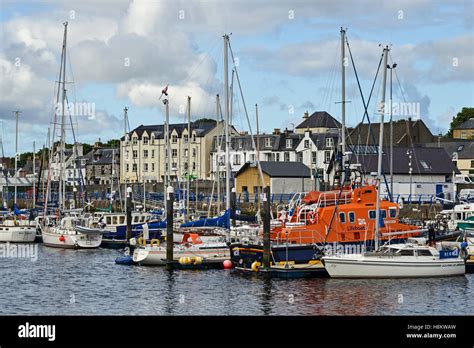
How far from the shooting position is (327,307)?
110ft

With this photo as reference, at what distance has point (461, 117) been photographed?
144125 mm

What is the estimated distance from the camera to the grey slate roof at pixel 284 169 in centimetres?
9869

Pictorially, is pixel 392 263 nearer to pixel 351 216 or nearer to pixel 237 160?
pixel 351 216

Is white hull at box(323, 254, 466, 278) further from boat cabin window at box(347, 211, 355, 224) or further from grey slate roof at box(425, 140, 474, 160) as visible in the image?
grey slate roof at box(425, 140, 474, 160)

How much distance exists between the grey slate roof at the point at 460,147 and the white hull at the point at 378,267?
7127 cm

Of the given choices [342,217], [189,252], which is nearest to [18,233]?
[189,252]

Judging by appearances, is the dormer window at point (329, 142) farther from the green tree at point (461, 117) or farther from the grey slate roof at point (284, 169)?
the green tree at point (461, 117)

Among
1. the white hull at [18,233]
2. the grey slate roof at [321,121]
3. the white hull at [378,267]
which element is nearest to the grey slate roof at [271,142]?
the grey slate roof at [321,121]

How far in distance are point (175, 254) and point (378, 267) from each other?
1229 cm

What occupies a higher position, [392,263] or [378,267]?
[392,263]

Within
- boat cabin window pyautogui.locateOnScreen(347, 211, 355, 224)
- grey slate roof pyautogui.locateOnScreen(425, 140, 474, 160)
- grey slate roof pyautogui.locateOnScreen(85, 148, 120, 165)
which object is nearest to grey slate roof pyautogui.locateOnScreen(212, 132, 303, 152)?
grey slate roof pyautogui.locateOnScreen(425, 140, 474, 160)

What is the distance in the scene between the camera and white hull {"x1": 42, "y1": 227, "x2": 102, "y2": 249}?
6322cm

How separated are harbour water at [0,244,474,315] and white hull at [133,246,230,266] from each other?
872 millimetres
